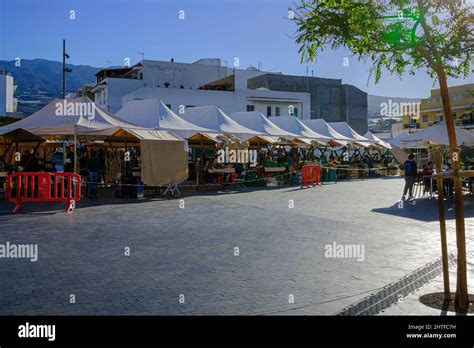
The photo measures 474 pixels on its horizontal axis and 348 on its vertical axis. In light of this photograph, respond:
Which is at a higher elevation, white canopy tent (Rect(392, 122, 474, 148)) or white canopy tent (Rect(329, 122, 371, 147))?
white canopy tent (Rect(329, 122, 371, 147))

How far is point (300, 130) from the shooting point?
1259 inches

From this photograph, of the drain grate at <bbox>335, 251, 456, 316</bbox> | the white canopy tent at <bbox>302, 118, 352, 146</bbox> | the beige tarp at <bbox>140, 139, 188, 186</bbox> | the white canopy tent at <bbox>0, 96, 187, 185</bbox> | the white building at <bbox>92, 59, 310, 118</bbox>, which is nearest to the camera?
the drain grate at <bbox>335, 251, 456, 316</bbox>

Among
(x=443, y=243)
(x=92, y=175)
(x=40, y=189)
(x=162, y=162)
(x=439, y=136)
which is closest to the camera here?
(x=443, y=243)

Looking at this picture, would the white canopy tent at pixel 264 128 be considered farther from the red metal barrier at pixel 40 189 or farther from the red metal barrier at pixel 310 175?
the red metal barrier at pixel 40 189

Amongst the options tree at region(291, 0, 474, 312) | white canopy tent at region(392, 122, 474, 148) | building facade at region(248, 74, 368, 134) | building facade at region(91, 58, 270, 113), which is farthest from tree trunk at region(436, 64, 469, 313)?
building facade at region(248, 74, 368, 134)

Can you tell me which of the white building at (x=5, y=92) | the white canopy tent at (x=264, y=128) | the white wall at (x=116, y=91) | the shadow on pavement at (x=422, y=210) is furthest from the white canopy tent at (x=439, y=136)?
the white building at (x=5, y=92)

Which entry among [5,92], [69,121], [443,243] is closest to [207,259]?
[443,243]

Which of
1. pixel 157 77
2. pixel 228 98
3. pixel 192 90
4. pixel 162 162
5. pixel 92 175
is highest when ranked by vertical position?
pixel 157 77

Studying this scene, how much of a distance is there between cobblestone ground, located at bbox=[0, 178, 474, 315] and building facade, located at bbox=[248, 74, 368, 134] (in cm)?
4827

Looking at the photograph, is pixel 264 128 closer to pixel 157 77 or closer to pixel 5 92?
pixel 157 77

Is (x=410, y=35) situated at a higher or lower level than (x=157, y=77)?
lower

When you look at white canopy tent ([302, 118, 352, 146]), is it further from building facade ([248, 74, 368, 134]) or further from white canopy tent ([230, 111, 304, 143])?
building facade ([248, 74, 368, 134])

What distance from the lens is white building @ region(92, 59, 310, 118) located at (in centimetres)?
5006

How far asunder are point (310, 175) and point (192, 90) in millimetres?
28948
